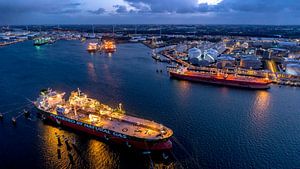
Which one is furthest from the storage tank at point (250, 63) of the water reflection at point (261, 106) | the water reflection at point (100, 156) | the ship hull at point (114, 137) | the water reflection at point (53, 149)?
the water reflection at point (53, 149)

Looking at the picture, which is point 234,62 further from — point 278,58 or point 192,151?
point 192,151

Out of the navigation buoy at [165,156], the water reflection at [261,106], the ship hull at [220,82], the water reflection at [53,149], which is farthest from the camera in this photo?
the ship hull at [220,82]

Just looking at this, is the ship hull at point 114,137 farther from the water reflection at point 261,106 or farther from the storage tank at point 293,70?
the storage tank at point 293,70

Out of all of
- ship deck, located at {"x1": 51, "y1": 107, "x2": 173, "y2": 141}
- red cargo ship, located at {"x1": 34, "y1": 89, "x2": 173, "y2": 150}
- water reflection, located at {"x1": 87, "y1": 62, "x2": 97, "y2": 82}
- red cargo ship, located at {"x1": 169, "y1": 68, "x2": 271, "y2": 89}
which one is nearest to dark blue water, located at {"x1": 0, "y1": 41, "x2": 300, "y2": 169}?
water reflection, located at {"x1": 87, "y1": 62, "x2": 97, "y2": 82}

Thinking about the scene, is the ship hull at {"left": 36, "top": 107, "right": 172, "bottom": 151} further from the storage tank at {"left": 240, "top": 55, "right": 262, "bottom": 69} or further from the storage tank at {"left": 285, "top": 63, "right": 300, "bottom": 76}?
the storage tank at {"left": 240, "top": 55, "right": 262, "bottom": 69}

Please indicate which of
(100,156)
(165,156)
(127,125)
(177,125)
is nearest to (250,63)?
(177,125)

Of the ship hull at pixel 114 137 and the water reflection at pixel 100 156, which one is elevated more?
the ship hull at pixel 114 137

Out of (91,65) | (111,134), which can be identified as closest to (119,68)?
(91,65)
